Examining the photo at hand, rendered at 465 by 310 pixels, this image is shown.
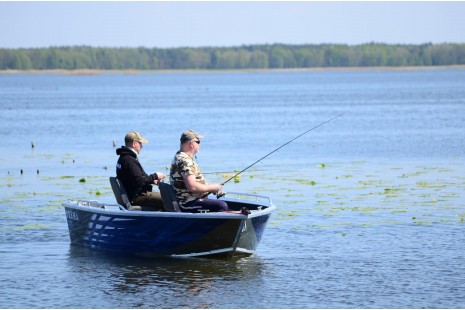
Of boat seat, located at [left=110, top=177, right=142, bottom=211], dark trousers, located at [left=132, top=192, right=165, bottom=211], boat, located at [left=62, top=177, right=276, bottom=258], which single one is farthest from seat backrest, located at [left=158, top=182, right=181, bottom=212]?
boat seat, located at [left=110, top=177, right=142, bottom=211]

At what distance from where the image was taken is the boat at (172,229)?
44.8ft

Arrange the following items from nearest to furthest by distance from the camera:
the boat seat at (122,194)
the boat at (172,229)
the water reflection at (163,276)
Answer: the water reflection at (163,276)
the boat at (172,229)
the boat seat at (122,194)

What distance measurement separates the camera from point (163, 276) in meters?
13.3

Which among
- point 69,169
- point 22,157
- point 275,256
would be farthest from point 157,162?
point 275,256

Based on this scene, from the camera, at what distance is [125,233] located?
14242mm

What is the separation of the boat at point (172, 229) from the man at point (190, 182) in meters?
0.14

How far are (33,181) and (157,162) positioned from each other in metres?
5.35

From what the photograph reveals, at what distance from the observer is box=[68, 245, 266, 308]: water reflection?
39.9ft

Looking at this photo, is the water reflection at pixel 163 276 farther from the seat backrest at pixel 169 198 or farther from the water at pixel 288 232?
the seat backrest at pixel 169 198

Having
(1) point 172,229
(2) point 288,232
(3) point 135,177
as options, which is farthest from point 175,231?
(2) point 288,232

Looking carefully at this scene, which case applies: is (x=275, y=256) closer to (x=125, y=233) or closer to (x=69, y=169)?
(x=125, y=233)

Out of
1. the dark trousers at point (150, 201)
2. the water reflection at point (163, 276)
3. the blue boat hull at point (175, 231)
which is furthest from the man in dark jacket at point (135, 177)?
the water reflection at point (163, 276)

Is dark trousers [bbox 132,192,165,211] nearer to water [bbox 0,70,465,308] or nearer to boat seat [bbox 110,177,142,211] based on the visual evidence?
boat seat [bbox 110,177,142,211]

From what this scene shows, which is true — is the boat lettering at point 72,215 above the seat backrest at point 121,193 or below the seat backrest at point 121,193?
below
